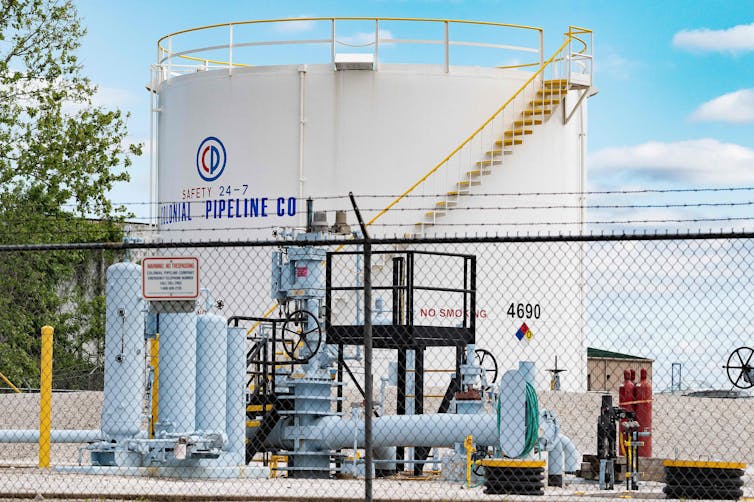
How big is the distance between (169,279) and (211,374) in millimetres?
4379

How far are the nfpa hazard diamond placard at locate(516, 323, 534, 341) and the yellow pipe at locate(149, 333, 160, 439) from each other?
10.6 metres

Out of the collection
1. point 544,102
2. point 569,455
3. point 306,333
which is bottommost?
point 569,455

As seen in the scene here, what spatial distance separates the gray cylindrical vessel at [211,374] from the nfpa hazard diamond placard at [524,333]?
10231mm

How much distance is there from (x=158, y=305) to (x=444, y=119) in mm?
13799

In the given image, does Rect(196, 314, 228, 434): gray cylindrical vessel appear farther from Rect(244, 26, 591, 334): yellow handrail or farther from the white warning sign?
Rect(244, 26, 591, 334): yellow handrail

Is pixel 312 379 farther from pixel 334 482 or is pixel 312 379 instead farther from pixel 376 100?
pixel 376 100

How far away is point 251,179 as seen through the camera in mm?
24031

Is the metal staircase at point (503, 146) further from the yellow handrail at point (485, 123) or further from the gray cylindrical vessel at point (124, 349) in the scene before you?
the gray cylindrical vessel at point (124, 349)

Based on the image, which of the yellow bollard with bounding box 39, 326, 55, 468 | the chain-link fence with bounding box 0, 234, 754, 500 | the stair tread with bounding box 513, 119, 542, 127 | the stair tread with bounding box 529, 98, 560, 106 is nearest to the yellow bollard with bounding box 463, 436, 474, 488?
the chain-link fence with bounding box 0, 234, 754, 500

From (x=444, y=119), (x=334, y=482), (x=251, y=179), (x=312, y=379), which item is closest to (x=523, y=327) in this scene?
(x=444, y=119)

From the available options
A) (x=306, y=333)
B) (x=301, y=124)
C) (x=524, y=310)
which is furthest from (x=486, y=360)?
(x=306, y=333)

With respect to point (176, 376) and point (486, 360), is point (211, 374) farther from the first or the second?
point (486, 360)

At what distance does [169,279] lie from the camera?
10992mm

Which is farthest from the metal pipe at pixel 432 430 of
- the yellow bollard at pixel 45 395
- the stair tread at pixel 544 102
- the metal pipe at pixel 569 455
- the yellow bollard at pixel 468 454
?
the stair tread at pixel 544 102
